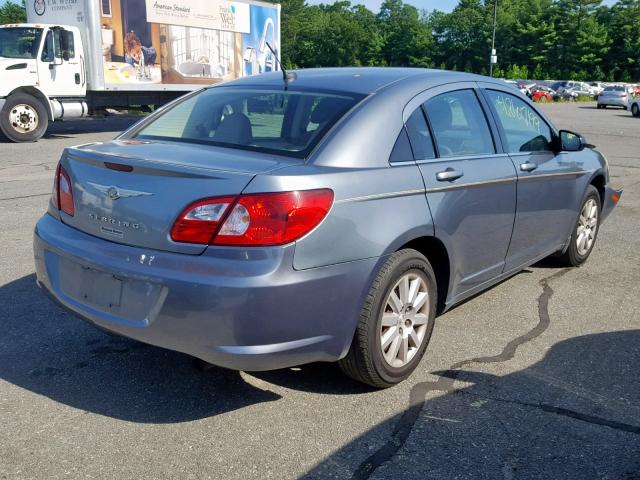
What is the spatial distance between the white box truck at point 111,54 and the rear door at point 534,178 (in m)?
12.5

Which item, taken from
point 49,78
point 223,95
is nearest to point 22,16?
point 49,78

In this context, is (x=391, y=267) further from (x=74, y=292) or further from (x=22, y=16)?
(x=22, y=16)

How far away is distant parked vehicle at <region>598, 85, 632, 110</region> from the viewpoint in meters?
42.8

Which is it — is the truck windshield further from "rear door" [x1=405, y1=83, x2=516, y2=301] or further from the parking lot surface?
"rear door" [x1=405, y1=83, x2=516, y2=301]

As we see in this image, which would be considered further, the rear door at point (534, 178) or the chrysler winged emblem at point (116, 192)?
the rear door at point (534, 178)

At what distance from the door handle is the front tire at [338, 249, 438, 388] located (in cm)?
45

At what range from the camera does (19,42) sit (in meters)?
14.8

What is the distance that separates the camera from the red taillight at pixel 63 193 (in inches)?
134

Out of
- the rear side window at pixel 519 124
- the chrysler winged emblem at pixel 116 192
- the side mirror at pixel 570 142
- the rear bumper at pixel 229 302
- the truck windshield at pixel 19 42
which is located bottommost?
the rear bumper at pixel 229 302

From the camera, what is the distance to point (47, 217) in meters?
3.62

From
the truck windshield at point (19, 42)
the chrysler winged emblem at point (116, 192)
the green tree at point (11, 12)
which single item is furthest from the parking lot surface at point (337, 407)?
the green tree at point (11, 12)

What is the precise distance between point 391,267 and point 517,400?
935 millimetres

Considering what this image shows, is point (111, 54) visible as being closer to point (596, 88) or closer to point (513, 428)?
point (513, 428)

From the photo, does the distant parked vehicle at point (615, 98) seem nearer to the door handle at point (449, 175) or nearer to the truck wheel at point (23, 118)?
the truck wheel at point (23, 118)
